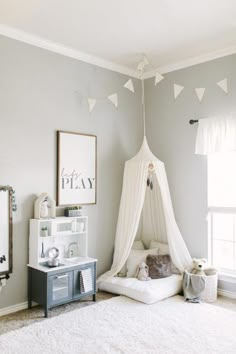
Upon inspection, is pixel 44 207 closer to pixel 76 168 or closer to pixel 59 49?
pixel 76 168

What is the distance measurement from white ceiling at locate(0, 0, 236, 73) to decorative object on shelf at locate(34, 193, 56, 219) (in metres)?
1.71

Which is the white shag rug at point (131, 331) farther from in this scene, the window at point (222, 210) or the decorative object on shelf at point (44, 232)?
the decorative object on shelf at point (44, 232)

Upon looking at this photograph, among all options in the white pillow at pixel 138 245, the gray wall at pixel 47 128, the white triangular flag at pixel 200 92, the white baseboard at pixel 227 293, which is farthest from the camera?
the white pillow at pixel 138 245

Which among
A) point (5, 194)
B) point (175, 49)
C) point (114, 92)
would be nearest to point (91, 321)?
point (5, 194)

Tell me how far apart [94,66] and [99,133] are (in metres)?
0.85

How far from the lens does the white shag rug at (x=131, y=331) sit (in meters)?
2.66

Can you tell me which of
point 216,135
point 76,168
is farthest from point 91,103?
point 216,135

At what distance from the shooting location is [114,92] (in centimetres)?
449

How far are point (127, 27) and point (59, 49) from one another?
90 centimetres

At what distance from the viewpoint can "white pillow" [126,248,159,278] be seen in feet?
13.4

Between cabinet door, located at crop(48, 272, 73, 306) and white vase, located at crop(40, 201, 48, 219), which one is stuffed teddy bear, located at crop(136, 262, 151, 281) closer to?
cabinet door, located at crop(48, 272, 73, 306)

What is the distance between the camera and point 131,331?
9.68 feet

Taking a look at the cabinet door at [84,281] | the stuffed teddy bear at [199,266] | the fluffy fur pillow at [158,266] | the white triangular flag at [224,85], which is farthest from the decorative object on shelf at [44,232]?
the white triangular flag at [224,85]

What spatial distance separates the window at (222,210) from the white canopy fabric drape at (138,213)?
15.1 inches
